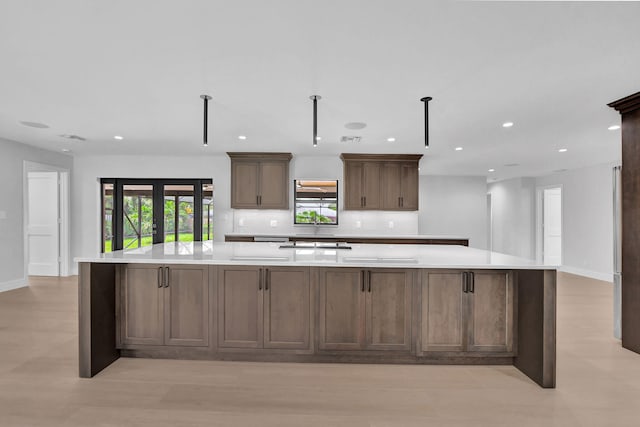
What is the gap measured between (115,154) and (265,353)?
17.8ft

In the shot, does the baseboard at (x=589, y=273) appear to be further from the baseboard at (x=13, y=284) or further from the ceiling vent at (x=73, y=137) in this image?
the baseboard at (x=13, y=284)

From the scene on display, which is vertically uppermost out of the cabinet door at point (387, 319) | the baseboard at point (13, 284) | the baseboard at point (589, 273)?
the cabinet door at point (387, 319)

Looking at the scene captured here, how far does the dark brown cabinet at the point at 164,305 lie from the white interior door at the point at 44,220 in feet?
15.9

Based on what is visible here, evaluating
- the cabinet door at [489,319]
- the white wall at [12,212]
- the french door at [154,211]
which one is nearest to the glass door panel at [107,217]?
the french door at [154,211]

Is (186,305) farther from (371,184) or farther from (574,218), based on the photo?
(574,218)

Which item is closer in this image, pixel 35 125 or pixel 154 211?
pixel 35 125

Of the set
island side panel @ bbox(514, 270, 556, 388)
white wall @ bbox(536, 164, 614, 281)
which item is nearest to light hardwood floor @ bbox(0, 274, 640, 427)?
island side panel @ bbox(514, 270, 556, 388)

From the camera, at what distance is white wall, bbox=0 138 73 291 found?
509 centimetres

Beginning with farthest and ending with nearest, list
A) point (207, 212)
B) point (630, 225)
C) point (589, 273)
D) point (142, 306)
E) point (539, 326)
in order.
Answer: point (589, 273), point (207, 212), point (630, 225), point (142, 306), point (539, 326)

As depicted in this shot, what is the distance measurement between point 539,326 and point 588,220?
241 inches

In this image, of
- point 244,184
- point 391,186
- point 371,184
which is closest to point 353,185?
point 371,184

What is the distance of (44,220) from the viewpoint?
20.6 feet

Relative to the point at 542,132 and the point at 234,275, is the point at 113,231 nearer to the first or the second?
the point at 234,275

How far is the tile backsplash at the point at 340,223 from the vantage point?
20.9 feet
